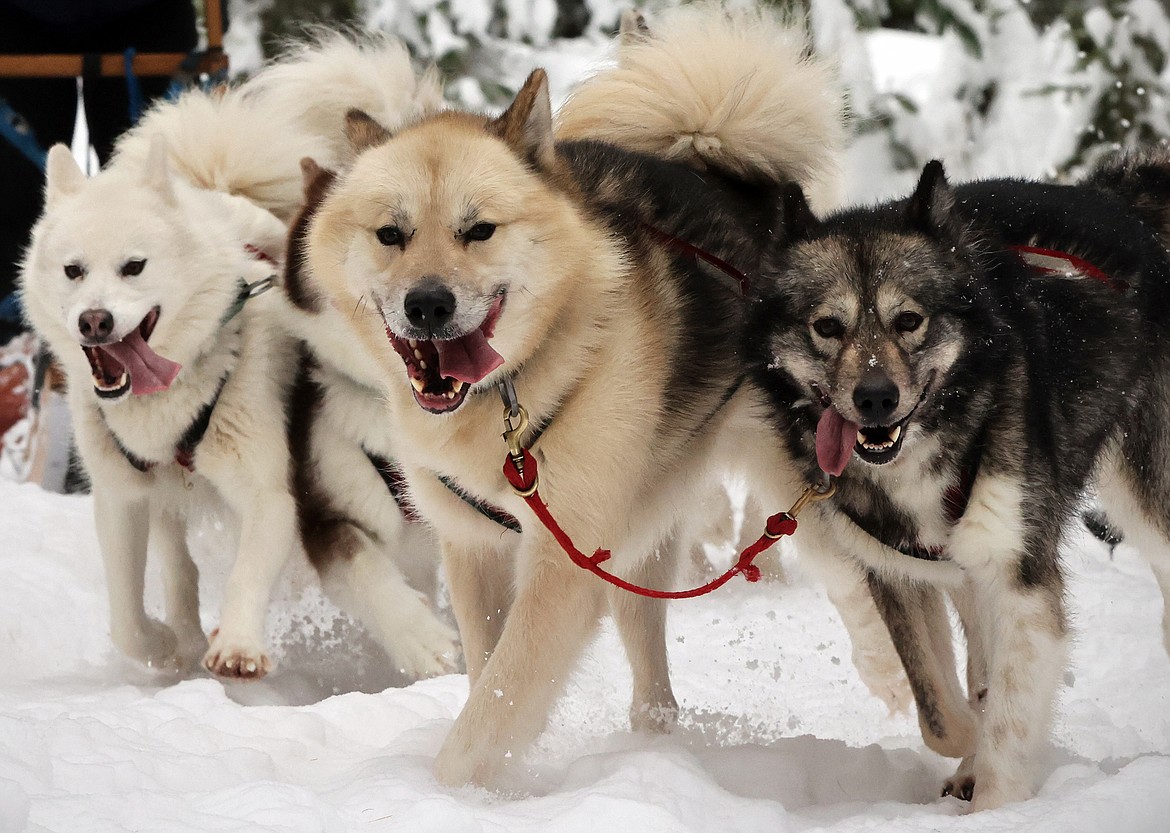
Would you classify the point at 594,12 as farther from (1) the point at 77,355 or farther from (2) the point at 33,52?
(1) the point at 77,355

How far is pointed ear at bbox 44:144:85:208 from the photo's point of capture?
3830 mm

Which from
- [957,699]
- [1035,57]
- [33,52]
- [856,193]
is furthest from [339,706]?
[1035,57]

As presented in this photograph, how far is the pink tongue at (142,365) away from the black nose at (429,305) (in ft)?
4.79

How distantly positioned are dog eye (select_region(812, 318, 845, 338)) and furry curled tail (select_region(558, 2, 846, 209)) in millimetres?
847

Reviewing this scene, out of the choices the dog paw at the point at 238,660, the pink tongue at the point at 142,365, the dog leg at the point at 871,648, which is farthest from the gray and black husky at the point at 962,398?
the pink tongue at the point at 142,365

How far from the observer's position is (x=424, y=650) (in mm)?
4004

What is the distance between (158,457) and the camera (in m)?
3.82

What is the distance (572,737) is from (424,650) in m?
0.93

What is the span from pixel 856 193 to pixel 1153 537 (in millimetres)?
4668

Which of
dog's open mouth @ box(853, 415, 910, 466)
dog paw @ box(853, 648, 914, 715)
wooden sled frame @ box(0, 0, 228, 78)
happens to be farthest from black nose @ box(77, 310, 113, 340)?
dog paw @ box(853, 648, 914, 715)

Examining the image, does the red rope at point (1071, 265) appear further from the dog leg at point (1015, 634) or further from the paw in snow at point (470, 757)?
the paw in snow at point (470, 757)

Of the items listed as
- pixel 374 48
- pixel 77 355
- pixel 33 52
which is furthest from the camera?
pixel 33 52

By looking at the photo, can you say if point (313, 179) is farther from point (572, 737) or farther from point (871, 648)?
point (871, 648)

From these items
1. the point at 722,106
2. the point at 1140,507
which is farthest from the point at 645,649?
the point at 722,106
